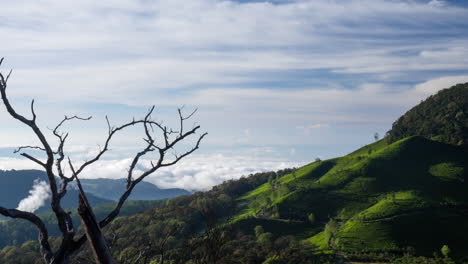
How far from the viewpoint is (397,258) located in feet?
459

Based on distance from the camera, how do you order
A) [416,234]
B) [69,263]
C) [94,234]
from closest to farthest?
[94,234] < [69,263] < [416,234]

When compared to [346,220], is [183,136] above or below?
above

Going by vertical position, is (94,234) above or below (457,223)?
above

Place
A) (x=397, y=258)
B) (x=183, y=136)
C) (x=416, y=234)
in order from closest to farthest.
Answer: (x=183, y=136)
(x=397, y=258)
(x=416, y=234)

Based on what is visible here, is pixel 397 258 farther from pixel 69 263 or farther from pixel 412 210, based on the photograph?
pixel 69 263

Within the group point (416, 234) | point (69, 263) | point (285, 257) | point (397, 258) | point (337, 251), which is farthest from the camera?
point (416, 234)

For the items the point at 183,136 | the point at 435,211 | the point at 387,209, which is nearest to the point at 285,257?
the point at 387,209

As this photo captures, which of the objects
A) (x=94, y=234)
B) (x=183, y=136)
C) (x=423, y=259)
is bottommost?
(x=423, y=259)

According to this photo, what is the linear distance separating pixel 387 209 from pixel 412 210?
12199 mm

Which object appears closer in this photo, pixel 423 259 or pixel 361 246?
pixel 423 259

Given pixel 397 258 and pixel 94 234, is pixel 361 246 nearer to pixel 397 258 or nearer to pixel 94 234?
pixel 397 258

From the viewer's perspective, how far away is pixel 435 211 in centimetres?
18600

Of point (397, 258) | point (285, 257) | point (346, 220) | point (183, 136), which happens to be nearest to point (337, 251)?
point (397, 258)

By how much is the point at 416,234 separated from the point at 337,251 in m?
40.1
